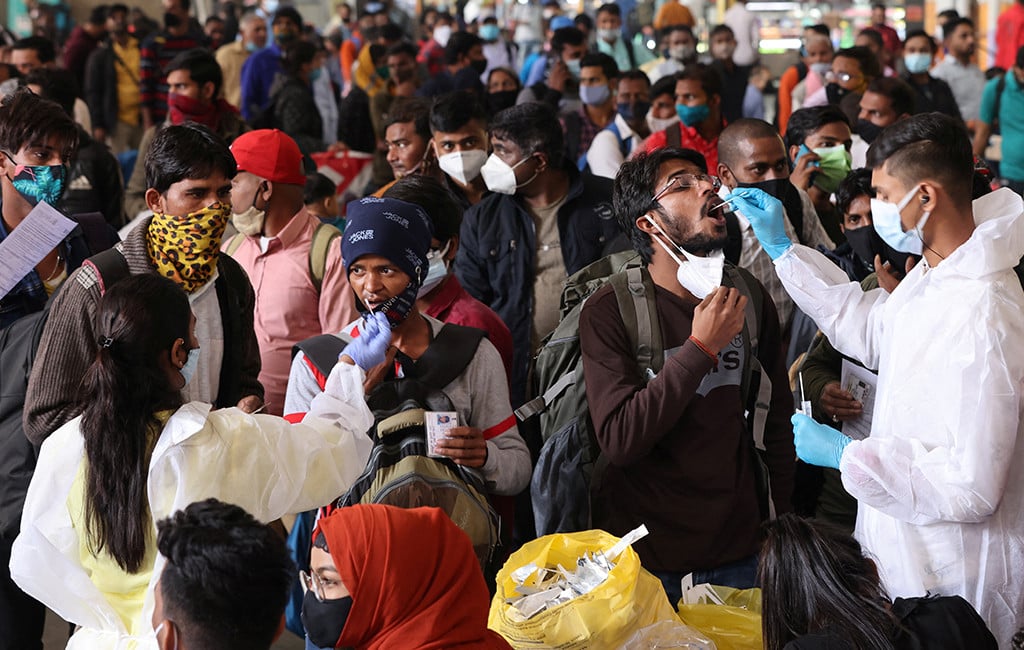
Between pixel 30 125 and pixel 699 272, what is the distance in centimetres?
221

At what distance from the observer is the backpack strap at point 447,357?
11.1 ft

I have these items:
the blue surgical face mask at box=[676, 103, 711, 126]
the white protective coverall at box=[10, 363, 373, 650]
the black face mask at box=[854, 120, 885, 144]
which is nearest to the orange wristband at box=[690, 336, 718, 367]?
the white protective coverall at box=[10, 363, 373, 650]

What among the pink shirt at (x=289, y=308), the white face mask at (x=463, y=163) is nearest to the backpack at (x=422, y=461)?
the pink shirt at (x=289, y=308)

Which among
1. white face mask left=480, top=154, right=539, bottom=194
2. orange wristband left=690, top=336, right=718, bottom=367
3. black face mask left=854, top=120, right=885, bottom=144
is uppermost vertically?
orange wristband left=690, top=336, right=718, bottom=367

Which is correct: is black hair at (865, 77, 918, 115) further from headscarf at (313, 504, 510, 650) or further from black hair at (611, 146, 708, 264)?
headscarf at (313, 504, 510, 650)

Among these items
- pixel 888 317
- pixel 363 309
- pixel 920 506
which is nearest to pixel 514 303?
pixel 363 309

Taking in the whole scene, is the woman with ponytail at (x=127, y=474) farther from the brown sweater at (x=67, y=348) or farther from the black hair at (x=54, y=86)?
the black hair at (x=54, y=86)

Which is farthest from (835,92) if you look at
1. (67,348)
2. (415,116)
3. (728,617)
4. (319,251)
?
(67,348)

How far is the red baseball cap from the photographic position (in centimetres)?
471

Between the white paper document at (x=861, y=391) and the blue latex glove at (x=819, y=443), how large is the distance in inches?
31.6

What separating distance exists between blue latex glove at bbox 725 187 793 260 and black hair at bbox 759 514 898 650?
975mm

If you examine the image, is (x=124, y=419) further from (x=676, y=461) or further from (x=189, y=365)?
(x=676, y=461)

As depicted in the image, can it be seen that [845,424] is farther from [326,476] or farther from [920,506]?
[326,476]

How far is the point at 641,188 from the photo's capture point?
12.0ft
